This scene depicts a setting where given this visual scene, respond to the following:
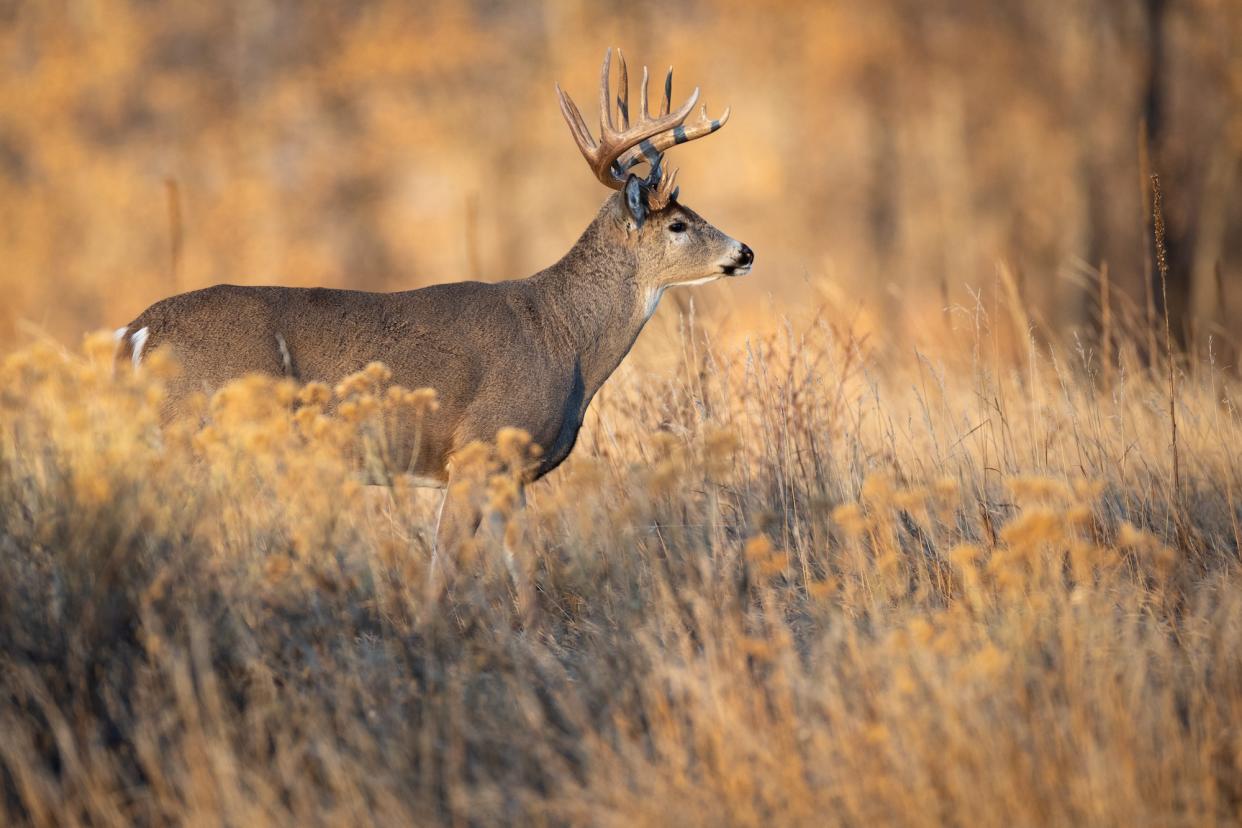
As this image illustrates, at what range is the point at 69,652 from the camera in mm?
3838

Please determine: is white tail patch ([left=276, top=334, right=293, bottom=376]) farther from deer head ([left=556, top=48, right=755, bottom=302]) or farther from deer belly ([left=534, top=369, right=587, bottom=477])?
deer head ([left=556, top=48, right=755, bottom=302])

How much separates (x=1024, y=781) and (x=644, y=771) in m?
0.95

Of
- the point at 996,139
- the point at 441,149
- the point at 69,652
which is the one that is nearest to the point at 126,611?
the point at 69,652

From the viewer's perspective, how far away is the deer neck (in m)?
6.93

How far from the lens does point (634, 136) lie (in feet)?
23.0

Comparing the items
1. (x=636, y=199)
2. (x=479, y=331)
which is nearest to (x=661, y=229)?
(x=636, y=199)

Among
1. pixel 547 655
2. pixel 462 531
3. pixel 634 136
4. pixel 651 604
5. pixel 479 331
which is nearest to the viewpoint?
pixel 547 655

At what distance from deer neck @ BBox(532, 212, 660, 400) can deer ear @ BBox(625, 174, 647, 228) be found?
→ 138mm

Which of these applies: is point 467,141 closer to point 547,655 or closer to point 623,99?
point 623,99

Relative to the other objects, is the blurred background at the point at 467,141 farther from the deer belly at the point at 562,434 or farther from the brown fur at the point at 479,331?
the deer belly at the point at 562,434

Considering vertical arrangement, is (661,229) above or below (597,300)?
above

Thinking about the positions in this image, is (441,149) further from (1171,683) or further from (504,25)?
(1171,683)

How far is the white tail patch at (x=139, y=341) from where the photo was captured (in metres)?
5.77

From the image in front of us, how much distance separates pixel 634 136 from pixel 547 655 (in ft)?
11.8
